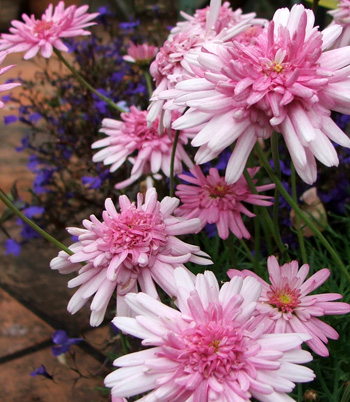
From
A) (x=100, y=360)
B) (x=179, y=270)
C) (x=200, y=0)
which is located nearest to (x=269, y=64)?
(x=179, y=270)

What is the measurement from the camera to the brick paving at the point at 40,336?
3.59 ft

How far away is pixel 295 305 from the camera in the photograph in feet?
2.13

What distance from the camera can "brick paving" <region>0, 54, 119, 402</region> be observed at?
43.1 inches

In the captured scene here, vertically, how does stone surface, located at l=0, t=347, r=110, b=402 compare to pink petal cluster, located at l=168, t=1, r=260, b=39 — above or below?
below

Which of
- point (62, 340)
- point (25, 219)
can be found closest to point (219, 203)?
point (25, 219)

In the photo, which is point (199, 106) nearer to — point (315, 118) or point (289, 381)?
point (315, 118)

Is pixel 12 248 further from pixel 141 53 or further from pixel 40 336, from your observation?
pixel 141 53

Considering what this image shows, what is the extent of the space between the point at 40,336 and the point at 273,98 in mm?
905

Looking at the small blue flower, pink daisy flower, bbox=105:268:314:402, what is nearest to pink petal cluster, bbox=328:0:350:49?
pink daisy flower, bbox=105:268:314:402

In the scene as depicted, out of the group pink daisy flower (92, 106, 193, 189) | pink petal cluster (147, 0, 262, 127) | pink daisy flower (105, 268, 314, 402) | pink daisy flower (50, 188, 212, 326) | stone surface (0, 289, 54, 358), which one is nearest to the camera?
pink daisy flower (105, 268, 314, 402)

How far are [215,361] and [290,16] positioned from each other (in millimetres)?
349

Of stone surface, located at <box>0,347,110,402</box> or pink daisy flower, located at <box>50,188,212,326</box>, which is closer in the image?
pink daisy flower, located at <box>50,188,212,326</box>

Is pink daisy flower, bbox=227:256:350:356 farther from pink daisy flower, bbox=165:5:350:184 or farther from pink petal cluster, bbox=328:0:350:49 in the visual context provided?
pink petal cluster, bbox=328:0:350:49

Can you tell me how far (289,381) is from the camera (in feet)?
1.50
